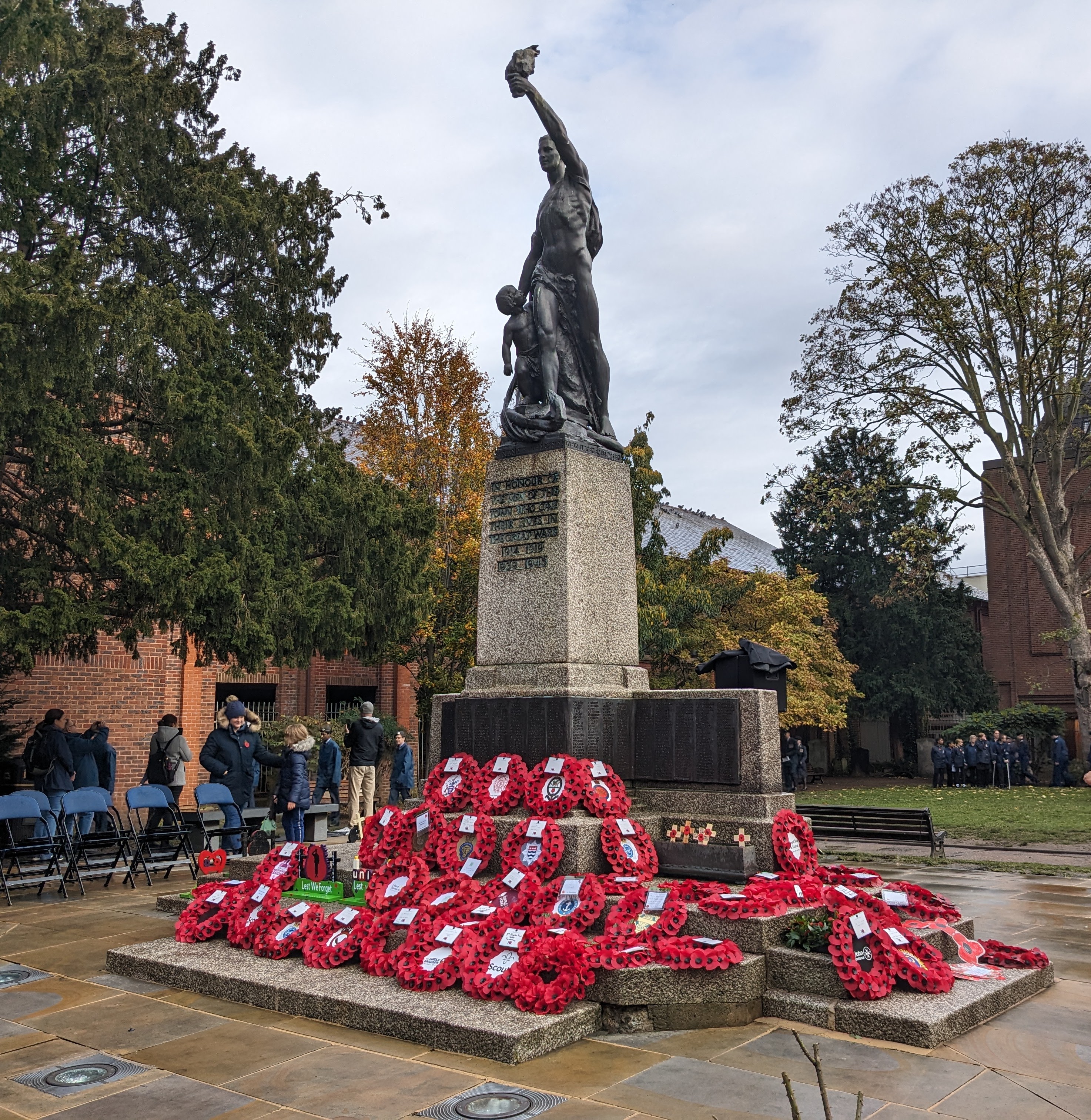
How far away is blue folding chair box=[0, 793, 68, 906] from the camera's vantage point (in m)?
9.79

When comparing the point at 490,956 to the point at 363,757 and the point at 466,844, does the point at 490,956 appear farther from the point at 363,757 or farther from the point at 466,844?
the point at 363,757

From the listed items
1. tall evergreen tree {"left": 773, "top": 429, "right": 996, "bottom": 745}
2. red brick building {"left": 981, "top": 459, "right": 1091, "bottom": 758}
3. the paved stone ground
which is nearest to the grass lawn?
tall evergreen tree {"left": 773, "top": 429, "right": 996, "bottom": 745}

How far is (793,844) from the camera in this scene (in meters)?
7.36

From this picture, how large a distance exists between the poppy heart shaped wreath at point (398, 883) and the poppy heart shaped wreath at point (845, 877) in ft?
8.88

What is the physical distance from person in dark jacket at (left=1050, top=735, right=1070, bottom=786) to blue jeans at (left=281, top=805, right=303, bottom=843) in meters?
22.5

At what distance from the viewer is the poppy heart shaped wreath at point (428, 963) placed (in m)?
5.97

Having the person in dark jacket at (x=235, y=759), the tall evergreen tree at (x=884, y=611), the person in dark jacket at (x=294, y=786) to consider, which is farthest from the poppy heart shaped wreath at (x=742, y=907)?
the tall evergreen tree at (x=884, y=611)

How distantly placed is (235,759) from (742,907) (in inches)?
337

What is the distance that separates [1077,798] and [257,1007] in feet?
68.9

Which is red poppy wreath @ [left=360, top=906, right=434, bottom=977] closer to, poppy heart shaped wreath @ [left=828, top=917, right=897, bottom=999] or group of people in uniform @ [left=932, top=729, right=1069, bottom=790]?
poppy heart shaped wreath @ [left=828, top=917, right=897, bottom=999]

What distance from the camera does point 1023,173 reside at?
23.6 meters

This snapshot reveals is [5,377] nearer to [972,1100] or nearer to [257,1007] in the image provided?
[257,1007]

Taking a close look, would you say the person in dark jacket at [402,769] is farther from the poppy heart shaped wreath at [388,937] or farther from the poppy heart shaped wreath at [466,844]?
the poppy heart shaped wreath at [388,937]

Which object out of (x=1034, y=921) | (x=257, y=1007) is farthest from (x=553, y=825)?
(x=1034, y=921)
